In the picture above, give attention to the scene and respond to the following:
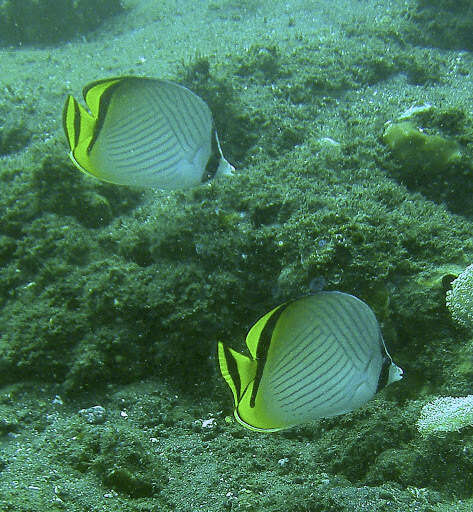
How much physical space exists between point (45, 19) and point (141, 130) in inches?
410

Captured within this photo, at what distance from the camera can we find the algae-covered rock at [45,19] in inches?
406

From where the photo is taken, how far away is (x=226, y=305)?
3309mm

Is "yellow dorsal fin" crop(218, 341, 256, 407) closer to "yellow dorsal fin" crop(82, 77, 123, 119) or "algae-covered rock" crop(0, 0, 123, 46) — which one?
"yellow dorsal fin" crop(82, 77, 123, 119)

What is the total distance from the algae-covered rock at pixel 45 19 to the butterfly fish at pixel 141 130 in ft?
33.0

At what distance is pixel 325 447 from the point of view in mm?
2691

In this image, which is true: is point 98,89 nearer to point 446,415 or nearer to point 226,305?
point 226,305

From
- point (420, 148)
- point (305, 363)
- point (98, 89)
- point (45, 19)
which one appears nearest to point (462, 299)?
point (305, 363)

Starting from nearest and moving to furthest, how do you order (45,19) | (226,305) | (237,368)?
(237,368) → (226,305) → (45,19)

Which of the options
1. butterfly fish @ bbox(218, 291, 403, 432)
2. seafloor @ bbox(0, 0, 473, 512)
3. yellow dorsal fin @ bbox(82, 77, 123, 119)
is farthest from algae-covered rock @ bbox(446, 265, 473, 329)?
yellow dorsal fin @ bbox(82, 77, 123, 119)

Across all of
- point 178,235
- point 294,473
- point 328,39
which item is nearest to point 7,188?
point 178,235

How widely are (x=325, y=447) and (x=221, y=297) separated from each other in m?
1.24

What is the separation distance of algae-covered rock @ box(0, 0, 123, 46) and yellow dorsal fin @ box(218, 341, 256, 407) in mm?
11289

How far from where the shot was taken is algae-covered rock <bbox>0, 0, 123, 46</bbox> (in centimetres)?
1032

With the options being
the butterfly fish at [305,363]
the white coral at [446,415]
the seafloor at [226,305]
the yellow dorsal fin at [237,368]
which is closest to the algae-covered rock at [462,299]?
the seafloor at [226,305]
